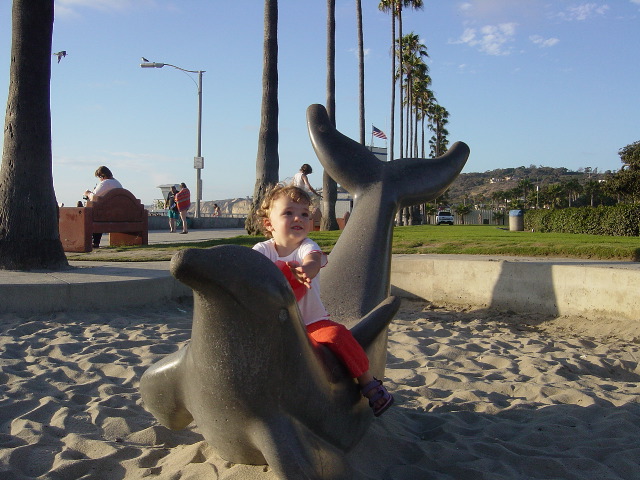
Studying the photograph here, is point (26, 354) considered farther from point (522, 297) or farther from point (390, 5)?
point (390, 5)

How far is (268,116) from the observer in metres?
15.4

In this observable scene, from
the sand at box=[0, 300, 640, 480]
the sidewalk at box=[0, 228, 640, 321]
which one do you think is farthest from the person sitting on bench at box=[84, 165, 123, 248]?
the sand at box=[0, 300, 640, 480]

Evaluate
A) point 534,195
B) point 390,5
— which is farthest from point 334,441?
point 534,195

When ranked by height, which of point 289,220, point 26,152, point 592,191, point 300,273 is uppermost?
point 592,191

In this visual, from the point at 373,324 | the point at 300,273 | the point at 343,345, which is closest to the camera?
the point at 300,273

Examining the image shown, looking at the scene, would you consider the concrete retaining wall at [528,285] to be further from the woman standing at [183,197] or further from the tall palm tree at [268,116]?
the woman standing at [183,197]

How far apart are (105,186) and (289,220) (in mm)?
10265

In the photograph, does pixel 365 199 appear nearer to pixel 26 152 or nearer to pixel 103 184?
pixel 26 152

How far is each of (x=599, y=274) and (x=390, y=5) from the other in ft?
103

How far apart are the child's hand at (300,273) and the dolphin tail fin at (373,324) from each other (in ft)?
1.64

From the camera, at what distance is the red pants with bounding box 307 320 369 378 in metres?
2.72

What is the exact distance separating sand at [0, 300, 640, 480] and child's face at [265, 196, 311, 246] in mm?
1043

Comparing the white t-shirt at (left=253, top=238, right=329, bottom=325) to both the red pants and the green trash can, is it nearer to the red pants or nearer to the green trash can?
the red pants

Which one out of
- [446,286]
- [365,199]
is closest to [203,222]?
[446,286]
